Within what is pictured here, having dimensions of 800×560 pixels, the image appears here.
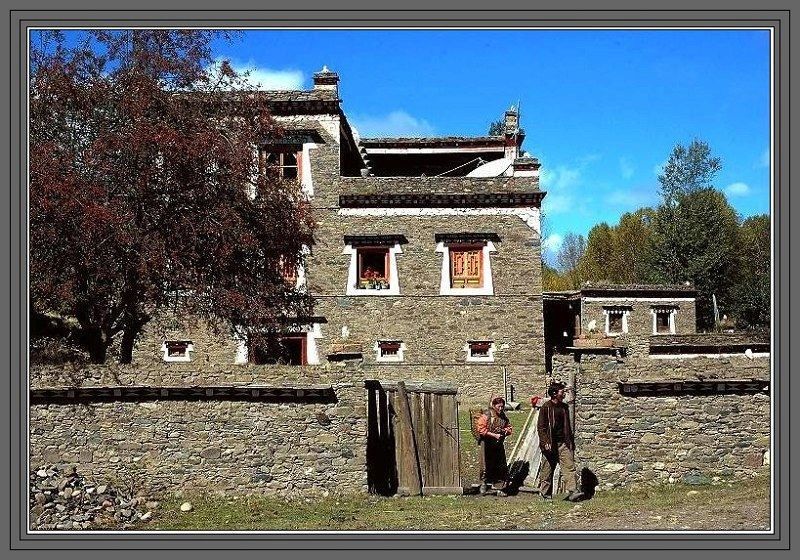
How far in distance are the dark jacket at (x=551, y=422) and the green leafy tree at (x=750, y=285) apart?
25.0 metres

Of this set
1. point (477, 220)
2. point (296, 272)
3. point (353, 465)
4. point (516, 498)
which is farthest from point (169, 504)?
point (477, 220)

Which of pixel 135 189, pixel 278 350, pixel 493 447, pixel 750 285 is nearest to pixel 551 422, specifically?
pixel 493 447

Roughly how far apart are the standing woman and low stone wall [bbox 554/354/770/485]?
118 centimetres

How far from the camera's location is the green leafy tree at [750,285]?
1387 inches

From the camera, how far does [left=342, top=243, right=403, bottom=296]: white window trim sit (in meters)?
24.7

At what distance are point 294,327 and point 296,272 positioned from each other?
175cm

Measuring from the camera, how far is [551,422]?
11.8 meters

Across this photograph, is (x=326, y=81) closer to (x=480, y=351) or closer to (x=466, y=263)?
(x=466, y=263)

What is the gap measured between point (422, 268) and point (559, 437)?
43.8ft

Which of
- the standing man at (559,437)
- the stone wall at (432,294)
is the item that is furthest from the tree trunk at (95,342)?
the standing man at (559,437)

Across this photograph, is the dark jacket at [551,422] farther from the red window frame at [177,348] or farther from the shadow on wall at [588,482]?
the red window frame at [177,348]

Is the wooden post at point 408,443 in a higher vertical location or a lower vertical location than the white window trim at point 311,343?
lower

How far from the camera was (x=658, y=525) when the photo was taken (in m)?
10.5
